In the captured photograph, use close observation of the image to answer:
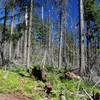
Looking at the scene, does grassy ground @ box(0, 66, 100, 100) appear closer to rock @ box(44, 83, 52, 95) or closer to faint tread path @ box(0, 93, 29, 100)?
rock @ box(44, 83, 52, 95)

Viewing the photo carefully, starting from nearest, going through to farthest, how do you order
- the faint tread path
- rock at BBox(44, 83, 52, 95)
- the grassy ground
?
the faint tread path → the grassy ground → rock at BBox(44, 83, 52, 95)

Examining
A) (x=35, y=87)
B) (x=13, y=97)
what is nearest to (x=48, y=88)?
(x=35, y=87)

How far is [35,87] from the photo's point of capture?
1196 centimetres

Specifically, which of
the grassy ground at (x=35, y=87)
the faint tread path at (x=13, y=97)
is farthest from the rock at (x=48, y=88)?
the faint tread path at (x=13, y=97)

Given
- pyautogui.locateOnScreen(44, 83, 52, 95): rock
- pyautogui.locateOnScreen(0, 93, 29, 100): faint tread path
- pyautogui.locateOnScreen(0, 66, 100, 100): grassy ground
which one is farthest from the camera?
pyautogui.locateOnScreen(44, 83, 52, 95): rock

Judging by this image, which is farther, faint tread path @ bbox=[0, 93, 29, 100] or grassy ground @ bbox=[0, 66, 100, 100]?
grassy ground @ bbox=[0, 66, 100, 100]

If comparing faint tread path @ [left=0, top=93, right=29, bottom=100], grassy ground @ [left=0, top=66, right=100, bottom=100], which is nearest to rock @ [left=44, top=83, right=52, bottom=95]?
grassy ground @ [left=0, top=66, right=100, bottom=100]

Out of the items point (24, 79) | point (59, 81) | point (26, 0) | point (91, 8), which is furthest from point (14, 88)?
point (91, 8)

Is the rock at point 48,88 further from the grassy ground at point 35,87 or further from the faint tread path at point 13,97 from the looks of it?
the faint tread path at point 13,97

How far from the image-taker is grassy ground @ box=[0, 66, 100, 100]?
11.3 m

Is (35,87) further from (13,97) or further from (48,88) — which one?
(13,97)

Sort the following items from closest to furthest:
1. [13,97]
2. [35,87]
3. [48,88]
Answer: [13,97]
[48,88]
[35,87]

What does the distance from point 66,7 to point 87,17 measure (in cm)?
633

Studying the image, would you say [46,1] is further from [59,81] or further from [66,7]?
[59,81]
